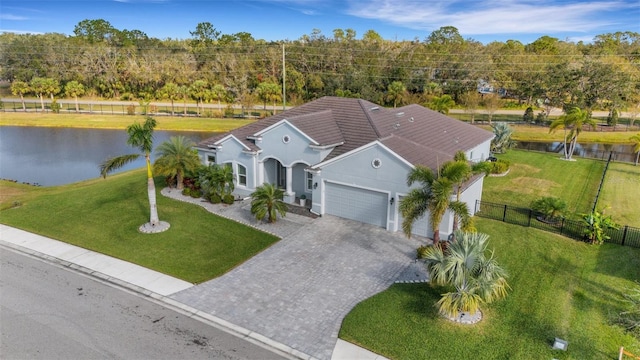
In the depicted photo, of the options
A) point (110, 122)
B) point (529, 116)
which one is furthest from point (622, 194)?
point (110, 122)

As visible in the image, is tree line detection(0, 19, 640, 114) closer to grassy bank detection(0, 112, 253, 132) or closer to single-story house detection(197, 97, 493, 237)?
grassy bank detection(0, 112, 253, 132)

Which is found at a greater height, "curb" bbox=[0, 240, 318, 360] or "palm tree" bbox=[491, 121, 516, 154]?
"palm tree" bbox=[491, 121, 516, 154]

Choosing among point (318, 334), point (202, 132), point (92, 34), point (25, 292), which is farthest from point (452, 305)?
point (92, 34)

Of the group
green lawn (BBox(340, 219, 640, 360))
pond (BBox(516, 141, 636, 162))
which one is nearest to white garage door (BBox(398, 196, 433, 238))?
green lawn (BBox(340, 219, 640, 360))

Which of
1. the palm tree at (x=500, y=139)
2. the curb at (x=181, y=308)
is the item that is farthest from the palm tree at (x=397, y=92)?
the curb at (x=181, y=308)

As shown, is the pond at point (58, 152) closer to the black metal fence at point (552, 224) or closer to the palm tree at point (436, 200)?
the palm tree at point (436, 200)

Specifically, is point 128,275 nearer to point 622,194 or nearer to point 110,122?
point 622,194
